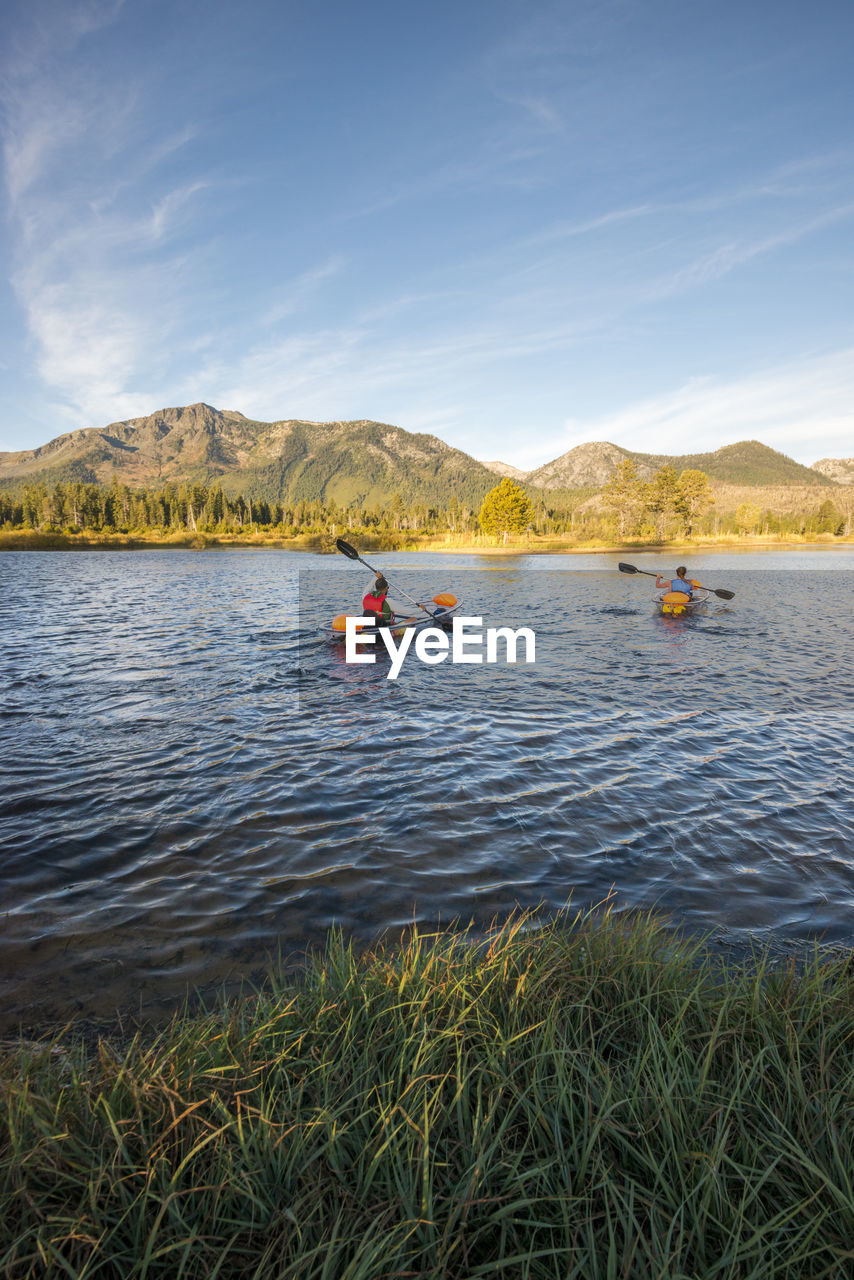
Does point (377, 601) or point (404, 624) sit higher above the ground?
point (377, 601)

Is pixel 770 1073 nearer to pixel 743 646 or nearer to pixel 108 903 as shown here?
pixel 108 903

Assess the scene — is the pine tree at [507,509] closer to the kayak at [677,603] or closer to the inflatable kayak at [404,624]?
the kayak at [677,603]

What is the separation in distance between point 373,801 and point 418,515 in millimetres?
174303

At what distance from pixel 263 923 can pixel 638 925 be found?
357cm

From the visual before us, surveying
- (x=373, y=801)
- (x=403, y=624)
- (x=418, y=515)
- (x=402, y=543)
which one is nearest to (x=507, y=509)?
(x=402, y=543)

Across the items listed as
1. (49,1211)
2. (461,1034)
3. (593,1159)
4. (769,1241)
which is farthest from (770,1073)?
(49,1211)

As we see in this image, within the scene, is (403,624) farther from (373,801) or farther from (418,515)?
(418,515)

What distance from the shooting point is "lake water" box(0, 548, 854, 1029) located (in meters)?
5.88

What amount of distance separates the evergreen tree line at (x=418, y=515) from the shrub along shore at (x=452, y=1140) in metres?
85.4

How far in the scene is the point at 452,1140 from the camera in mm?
2764

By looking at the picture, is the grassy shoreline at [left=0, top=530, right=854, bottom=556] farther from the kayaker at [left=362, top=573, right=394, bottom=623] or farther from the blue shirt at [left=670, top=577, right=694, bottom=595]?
the kayaker at [left=362, top=573, right=394, bottom=623]

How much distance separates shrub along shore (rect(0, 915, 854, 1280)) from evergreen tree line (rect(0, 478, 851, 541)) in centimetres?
8543

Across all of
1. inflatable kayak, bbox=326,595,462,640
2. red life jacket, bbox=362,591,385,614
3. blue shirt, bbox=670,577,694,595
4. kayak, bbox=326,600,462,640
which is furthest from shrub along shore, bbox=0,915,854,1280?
blue shirt, bbox=670,577,694,595

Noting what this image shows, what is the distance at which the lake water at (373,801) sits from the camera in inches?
231
